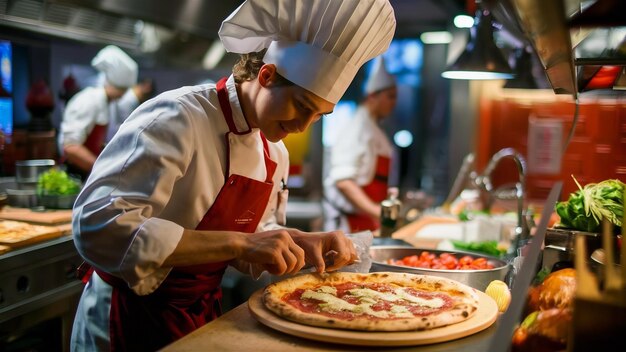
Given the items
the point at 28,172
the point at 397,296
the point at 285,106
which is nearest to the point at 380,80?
the point at 28,172

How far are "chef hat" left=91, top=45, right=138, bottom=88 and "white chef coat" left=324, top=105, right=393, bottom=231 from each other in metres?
1.92

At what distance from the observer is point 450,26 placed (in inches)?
293

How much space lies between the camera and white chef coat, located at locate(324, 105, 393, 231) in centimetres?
471

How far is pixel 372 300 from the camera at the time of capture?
67.6 inches

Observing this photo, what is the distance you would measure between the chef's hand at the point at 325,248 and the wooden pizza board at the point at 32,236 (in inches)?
67.3

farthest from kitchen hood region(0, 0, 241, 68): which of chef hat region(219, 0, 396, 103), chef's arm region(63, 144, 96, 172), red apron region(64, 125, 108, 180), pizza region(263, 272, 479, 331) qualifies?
pizza region(263, 272, 479, 331)

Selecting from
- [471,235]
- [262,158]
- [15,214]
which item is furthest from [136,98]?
[262,158]

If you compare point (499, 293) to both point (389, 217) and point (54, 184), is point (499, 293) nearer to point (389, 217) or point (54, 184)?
point (389, 217)

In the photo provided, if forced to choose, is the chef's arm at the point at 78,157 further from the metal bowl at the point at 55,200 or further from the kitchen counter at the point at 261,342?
the kitchen counter at the point at 261,342

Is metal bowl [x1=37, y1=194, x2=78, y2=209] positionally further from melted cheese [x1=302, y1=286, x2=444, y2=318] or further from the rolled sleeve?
melted cheese [x1=302, y1=286, x2=444, y2=318]

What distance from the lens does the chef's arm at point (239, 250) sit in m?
1.58

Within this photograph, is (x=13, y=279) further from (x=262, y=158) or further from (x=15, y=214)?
(x=262, y=158)

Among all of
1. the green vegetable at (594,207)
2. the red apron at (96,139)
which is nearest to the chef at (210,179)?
the green vegetable at (594,207)

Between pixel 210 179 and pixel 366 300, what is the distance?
1.92 feet
